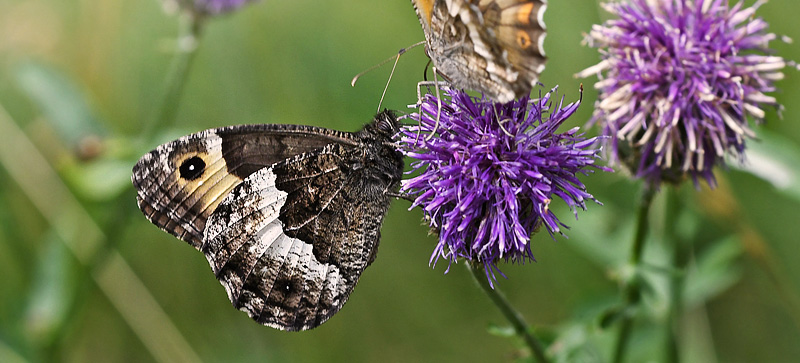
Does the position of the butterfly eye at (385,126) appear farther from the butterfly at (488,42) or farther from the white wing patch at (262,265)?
the white wing patch at (262,265)

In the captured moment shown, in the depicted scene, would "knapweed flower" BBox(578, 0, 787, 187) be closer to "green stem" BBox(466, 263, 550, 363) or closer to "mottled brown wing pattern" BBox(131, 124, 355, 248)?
"green stem" BBox(466, 263, 550, 363)

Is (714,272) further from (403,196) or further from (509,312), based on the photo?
(403,196)

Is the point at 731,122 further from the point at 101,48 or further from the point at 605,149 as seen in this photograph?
the point at 101,48

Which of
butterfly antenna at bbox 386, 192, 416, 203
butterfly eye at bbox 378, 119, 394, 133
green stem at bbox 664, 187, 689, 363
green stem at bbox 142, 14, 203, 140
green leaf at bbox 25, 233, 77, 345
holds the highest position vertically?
green stem at bbox 142, 14, 203, 140

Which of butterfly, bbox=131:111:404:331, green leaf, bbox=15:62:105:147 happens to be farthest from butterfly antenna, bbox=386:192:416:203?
green leaf, bbox=15:62:105:147

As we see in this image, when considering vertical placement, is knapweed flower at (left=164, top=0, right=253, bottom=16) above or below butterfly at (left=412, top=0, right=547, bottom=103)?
above

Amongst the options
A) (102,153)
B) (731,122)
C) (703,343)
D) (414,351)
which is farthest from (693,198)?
(102,153)

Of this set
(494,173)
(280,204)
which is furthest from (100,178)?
(494,173)
